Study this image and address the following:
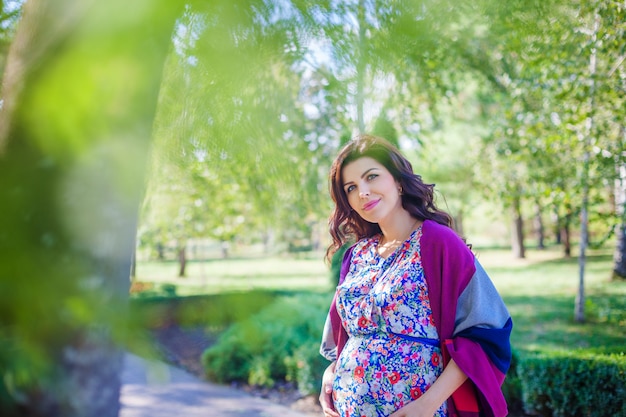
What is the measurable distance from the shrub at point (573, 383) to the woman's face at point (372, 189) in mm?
3207

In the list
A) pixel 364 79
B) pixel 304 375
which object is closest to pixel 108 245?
pixel 364 79

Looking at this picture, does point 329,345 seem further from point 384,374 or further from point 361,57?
point 361,57

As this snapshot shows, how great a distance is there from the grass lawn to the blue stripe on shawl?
0.51 meters

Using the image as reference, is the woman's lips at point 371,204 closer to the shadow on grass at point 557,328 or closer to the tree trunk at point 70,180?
the tree trunk at point 70,180

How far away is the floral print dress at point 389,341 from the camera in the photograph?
196cm

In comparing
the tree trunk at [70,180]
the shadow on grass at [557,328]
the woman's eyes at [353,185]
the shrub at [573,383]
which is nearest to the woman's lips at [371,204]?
the woman's eyes at [353,185]

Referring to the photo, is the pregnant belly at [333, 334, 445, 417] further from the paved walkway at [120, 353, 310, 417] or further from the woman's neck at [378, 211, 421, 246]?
the paved walkway at [120, 353, 310, 417]

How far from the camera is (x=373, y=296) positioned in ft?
6.74

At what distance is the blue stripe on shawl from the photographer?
1827 mm

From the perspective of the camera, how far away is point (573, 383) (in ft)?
15.3

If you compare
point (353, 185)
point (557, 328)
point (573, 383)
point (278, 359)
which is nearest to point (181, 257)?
point (353, 185)

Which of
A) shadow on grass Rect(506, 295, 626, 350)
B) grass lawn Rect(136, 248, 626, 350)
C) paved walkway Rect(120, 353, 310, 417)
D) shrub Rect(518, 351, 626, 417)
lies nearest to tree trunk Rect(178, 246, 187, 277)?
grass lawn Rect(136, 248, 626, 350)

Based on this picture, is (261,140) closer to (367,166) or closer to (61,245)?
(61,245)

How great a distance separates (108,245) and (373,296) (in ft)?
4.32
